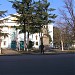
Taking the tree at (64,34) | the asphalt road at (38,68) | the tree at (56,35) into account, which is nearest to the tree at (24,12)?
the tree at (64,34)

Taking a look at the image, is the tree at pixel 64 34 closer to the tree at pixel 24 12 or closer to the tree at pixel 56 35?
the tree at pixel 56 35

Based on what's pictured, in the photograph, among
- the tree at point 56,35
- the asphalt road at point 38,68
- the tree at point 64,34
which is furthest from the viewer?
the tree at point 56,35

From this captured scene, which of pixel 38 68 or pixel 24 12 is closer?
pixel 38 68

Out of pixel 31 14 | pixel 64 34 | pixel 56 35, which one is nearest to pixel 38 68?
pixel 31 14

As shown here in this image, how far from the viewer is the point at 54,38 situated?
113m

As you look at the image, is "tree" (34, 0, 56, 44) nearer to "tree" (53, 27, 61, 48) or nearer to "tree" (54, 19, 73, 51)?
"tree" (54, 19, 73, 51)

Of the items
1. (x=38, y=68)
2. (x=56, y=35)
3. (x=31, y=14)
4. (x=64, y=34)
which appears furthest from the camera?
(x=56, y=35)

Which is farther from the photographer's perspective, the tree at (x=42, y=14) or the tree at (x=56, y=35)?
the tree at (x=56, y=35)

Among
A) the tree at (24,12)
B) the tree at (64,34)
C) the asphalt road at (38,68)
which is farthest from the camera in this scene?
the tree at (24,12)

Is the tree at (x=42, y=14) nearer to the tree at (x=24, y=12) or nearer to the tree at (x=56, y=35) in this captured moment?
the tree at (x=24, y=12)

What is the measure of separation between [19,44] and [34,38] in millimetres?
9498

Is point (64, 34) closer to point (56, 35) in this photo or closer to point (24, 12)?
point (24, 12)

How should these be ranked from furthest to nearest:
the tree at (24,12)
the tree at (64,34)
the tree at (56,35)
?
the tree at (56,35)
the tree at (24,12)
the tree at (64,34)

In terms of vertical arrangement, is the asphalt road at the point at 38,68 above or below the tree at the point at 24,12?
below
